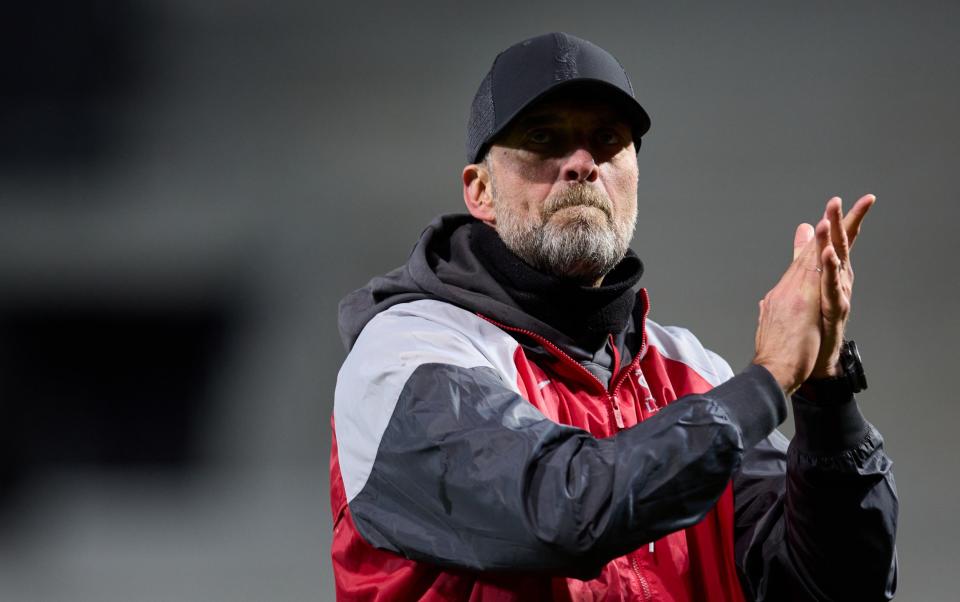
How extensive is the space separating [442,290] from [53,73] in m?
1.09

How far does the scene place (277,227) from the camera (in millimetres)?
1888

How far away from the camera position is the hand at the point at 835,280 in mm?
970

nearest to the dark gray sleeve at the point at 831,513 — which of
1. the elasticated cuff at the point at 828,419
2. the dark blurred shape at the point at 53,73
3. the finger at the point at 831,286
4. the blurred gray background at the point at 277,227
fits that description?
the elasticated cuff at the point at 828,419

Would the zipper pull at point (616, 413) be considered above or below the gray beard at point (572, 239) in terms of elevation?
below

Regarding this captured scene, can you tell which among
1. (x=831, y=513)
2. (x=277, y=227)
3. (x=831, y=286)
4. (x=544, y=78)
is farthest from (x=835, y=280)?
(x=277, y=227)

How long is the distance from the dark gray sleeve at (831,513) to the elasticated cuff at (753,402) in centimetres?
16

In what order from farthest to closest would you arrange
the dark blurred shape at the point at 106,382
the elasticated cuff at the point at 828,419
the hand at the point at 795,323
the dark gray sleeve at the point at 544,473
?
the dark blurred shape at the point at 106,382 < the elasticated cuff at the point at 828,419 < the hand at the point at 795,323 < the dark gray sleeve at the point at 544,473

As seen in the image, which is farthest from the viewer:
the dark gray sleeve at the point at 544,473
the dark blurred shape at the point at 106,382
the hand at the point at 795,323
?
the dark blurred shape at the point at 106,382

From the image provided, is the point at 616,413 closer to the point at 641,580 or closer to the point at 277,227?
the point at 641,580

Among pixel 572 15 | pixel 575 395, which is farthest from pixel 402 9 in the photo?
pixel 575 395

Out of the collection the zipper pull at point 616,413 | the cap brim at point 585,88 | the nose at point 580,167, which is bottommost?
the zipper pull at point 616,413

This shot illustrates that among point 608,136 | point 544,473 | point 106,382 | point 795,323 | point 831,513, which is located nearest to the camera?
point 544,473

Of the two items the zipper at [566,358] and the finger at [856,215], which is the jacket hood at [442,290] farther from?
the finger at [856,215]

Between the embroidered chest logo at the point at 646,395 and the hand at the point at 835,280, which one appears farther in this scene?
the embroidered chest logo at the point at 646,395
